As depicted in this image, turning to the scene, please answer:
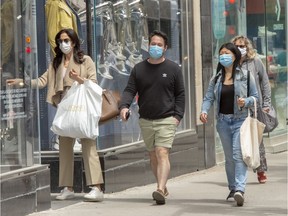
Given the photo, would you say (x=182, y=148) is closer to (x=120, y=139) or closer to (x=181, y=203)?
(x=120, y=139)

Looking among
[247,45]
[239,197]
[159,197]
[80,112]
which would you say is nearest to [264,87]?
[247,45]

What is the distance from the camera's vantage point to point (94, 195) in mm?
10727

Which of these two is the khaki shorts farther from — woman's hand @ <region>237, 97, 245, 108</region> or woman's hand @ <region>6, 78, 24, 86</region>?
woman's hand @ <region>6, 78, 24, 86</region>

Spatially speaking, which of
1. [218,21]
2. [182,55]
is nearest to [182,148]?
[182,55]

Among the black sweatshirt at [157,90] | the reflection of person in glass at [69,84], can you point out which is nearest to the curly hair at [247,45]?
the black sweatshirt at [157,90]

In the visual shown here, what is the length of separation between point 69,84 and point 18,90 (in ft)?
2.88

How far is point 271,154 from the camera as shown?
16531 mm

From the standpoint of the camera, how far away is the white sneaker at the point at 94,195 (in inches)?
422

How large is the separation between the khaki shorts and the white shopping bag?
54 centimetres

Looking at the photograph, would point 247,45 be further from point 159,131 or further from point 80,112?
point 80,112

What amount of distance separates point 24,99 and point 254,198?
2879 mm

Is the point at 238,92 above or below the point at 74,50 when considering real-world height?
below

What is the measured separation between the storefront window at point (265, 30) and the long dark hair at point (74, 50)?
450 centimetres

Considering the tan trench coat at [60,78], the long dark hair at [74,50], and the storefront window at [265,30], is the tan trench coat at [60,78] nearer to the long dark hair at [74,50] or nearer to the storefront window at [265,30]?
the long dark hair at [74,50]
